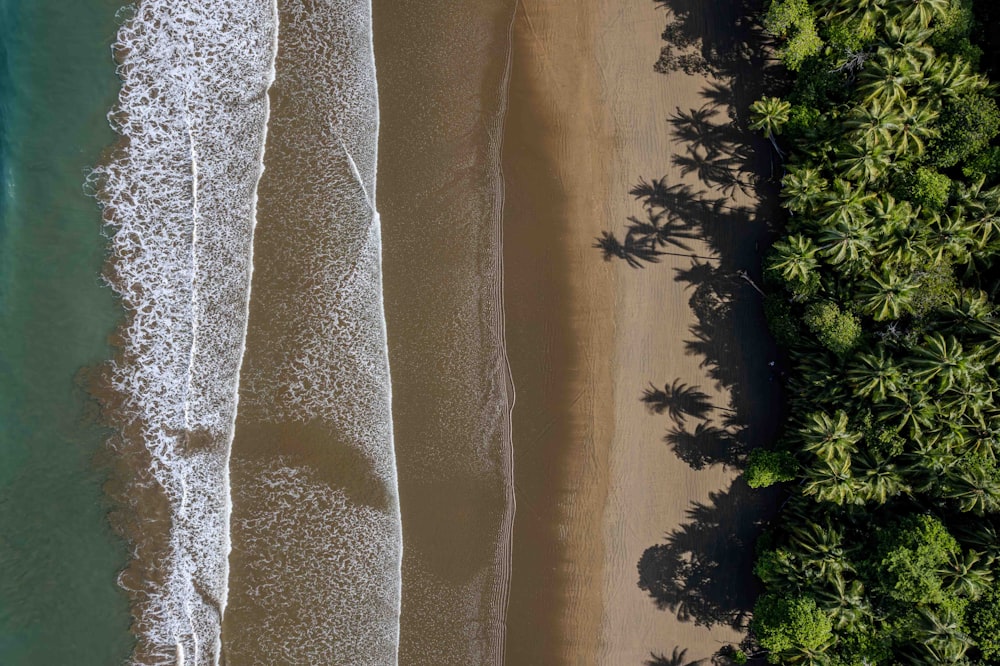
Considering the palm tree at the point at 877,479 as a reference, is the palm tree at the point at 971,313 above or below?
above

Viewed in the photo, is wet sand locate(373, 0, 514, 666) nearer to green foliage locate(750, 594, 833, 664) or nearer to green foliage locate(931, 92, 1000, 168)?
green foliage locate(750, 594, 833, 664)

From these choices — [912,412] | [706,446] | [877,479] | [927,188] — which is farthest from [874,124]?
[706,446]

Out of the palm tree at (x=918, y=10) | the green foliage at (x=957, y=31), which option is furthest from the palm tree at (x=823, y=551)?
the palm tree at (x=918, y=10)

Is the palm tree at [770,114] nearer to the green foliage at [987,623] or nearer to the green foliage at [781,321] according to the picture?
the green foliage at [781,321]

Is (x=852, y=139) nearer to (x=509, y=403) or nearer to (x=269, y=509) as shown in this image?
(x=509, y=403)

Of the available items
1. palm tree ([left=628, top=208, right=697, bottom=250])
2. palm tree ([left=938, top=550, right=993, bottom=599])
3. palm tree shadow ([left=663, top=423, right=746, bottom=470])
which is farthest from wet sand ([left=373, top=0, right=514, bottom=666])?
palm tree ([left=938, top=550, right=993, bottom=599])
